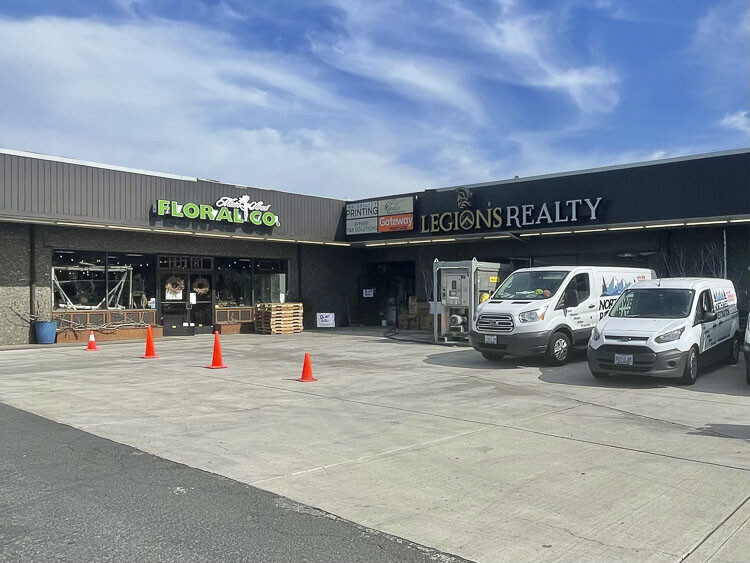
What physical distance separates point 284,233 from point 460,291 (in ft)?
30.2

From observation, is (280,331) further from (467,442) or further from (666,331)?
(467,442)

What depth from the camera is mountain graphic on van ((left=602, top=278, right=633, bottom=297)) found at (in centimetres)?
1617

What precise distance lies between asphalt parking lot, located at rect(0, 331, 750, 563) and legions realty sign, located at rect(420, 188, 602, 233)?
25.6ft

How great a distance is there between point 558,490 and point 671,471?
136 centimetres

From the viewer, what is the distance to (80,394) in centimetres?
1077

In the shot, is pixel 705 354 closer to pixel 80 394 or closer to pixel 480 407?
pixel 480 407

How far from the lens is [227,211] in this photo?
23.6 meters

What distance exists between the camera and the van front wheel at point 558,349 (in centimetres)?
1442

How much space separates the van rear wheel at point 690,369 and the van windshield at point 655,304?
79 centimetres

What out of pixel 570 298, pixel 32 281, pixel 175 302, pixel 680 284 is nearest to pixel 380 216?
pixel 175 302

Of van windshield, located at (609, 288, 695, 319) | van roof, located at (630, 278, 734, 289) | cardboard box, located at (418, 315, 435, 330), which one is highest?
van roof, located at (630, 278, 734, 289)

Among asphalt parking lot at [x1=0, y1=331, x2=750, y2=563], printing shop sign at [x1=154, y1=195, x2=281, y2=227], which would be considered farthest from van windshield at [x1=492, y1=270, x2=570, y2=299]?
printing shop sign at [x1=154, y1=195, x2=281, y2=227]

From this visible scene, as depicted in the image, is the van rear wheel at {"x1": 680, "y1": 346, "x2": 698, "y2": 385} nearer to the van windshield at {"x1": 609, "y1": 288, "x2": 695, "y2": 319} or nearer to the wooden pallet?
the van windshield at {"x1": 609, "y1": 288, "x2": 695, "y2": 319}

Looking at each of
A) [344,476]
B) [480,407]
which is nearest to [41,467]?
[344,476]
